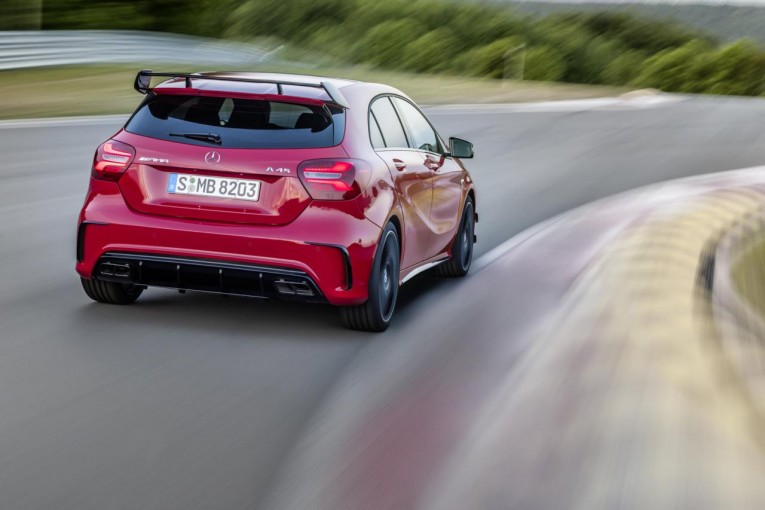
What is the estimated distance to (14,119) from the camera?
20.2 m

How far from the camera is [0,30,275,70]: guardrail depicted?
2622 centimetres

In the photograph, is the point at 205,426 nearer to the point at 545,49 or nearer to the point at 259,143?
the point at 259,143

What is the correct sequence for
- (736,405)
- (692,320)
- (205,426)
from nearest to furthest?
(205,426), (736,405), (692,320)

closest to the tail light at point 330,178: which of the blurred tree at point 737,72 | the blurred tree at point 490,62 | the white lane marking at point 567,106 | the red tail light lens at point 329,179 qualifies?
the red tail light lens at point 329,179

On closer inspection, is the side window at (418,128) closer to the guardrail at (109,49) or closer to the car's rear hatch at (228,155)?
the car's rear hatch at (228,155)

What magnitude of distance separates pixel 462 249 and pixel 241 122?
2.89 meters

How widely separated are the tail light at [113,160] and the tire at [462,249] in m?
2.97

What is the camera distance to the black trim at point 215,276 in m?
6.73

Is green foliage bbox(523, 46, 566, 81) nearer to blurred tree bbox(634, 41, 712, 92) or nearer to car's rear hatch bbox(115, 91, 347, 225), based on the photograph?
blurred tree bbox(634, 41, 712, 92)

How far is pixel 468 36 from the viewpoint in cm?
7894

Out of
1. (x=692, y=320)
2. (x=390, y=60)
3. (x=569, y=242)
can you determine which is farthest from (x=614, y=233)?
(x=390, y=60)

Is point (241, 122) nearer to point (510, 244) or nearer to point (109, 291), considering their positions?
point (109, 291)

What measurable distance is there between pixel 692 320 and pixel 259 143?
9.05ft

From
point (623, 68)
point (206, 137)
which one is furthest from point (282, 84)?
point (623, 68)
